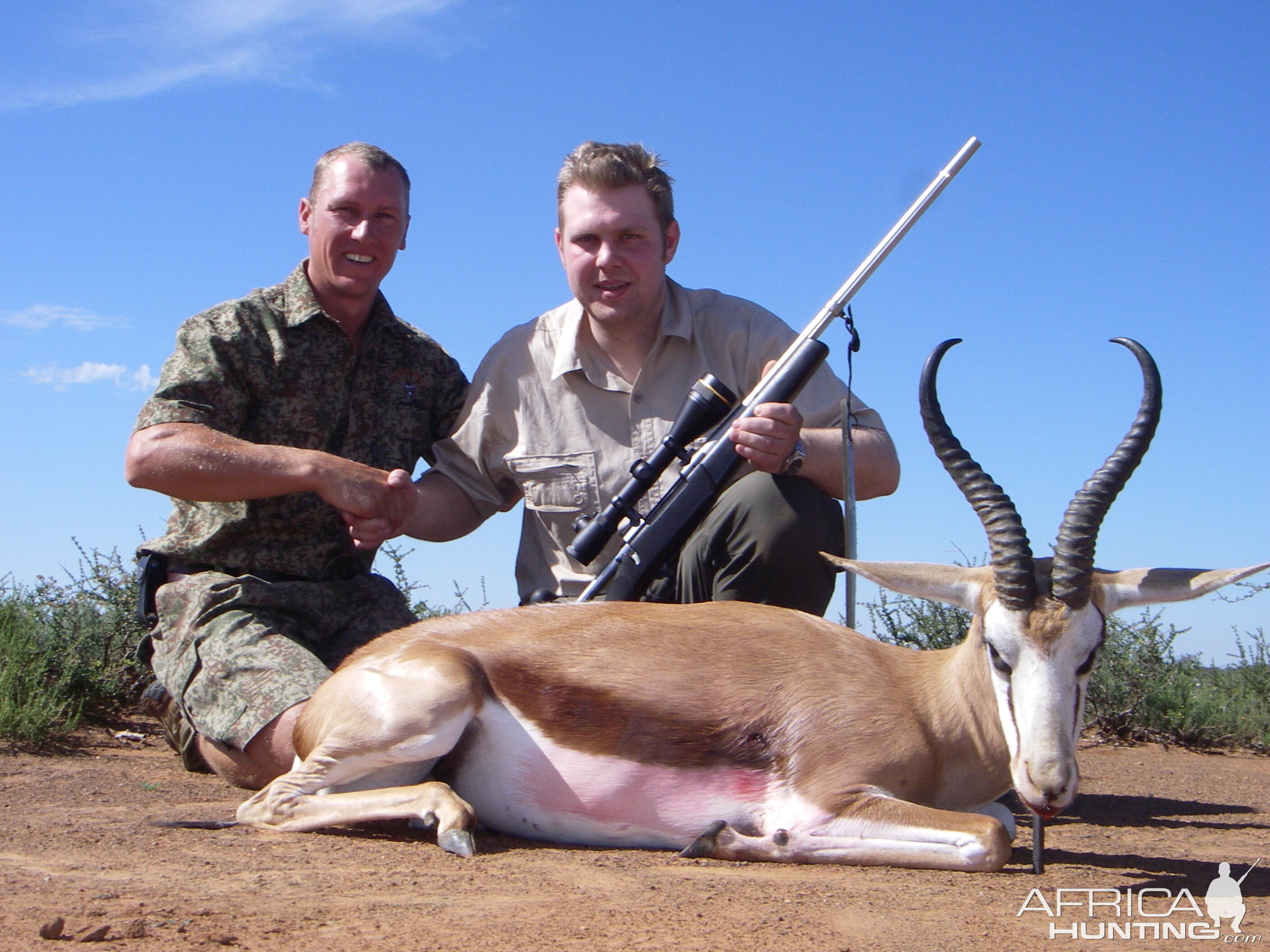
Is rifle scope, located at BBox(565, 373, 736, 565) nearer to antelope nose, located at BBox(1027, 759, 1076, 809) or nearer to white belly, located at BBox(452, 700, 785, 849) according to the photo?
white belly, located at BBox(452, 700, 785, 849)

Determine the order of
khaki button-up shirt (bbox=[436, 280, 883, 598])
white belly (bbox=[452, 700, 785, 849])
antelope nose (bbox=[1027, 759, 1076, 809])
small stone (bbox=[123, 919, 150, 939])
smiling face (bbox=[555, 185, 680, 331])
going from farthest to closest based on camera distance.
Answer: khaki button-up shirt (bbox=[436, 280, 883, 598]) < smiling face (bbox=[555, 185, 680, 331]) < white belly (bbox=[452, 700, 785, 849]) < antelope nose (bbox=[1027, 759, 1076, 809]) < small stone (bbox=[123, 919, 150, 939])

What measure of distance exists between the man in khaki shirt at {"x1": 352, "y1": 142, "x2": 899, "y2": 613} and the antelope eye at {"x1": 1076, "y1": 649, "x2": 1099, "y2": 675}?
6.24 ft

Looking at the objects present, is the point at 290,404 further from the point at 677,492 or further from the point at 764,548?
the point at 764,548

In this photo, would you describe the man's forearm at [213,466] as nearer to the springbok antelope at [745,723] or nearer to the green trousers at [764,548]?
the springbok antelope at [745,723]

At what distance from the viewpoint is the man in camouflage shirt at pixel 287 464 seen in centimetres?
533

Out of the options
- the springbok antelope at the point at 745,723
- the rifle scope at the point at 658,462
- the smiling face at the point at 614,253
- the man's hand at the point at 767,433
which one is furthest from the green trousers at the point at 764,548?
the smiling face at the point at 614,253

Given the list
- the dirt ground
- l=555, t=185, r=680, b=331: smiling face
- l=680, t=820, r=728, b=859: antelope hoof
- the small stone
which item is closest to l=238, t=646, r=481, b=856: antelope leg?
the dirt ground

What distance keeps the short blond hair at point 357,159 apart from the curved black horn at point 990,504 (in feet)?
11.3

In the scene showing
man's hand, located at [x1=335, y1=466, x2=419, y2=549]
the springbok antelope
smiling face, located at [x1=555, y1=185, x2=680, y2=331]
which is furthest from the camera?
smiling face, located at [x1=555, y1=185, x2=680, y2=331]

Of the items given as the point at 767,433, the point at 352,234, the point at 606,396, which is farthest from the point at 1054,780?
the point at 352,234

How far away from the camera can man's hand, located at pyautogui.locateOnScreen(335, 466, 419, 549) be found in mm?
5246

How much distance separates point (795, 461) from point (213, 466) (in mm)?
2663

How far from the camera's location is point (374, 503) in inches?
210

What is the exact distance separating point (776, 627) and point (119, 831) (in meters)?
2.50
